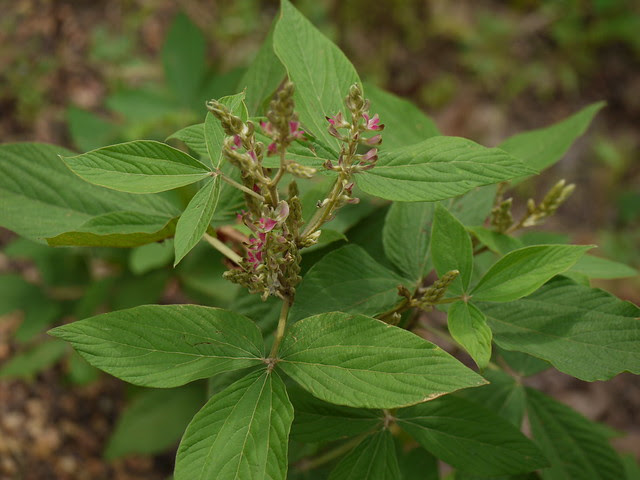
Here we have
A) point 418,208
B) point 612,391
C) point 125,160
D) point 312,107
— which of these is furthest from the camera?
point 612,391

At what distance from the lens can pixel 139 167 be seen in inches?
33.4

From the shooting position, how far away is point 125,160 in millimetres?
844

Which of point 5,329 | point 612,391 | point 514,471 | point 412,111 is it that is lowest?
point 612,391

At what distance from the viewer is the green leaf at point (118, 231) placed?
934mm

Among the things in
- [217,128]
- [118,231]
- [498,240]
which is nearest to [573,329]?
[498,240]

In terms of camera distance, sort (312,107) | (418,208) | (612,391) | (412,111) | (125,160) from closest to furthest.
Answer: (125,160) → (312,107) → (418,208) → (412,111) → (612,391)

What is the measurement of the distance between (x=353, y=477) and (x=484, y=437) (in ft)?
0.91

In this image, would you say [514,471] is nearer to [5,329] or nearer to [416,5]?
[5,329]

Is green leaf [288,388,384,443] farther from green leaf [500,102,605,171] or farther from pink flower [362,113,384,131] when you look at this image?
green leaf [500,102,605,171]

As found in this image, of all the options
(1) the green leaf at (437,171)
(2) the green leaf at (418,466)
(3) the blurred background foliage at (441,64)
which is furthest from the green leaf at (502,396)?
(3) the blurred background foliage at (441,64)

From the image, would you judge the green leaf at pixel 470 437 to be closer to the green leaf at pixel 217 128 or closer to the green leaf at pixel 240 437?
the green leaf at pixel 240 437

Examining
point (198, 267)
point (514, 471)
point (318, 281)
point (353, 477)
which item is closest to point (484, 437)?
point (514, 471)

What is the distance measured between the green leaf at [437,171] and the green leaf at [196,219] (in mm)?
236

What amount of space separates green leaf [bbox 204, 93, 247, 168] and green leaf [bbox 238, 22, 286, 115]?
10.5 inches
